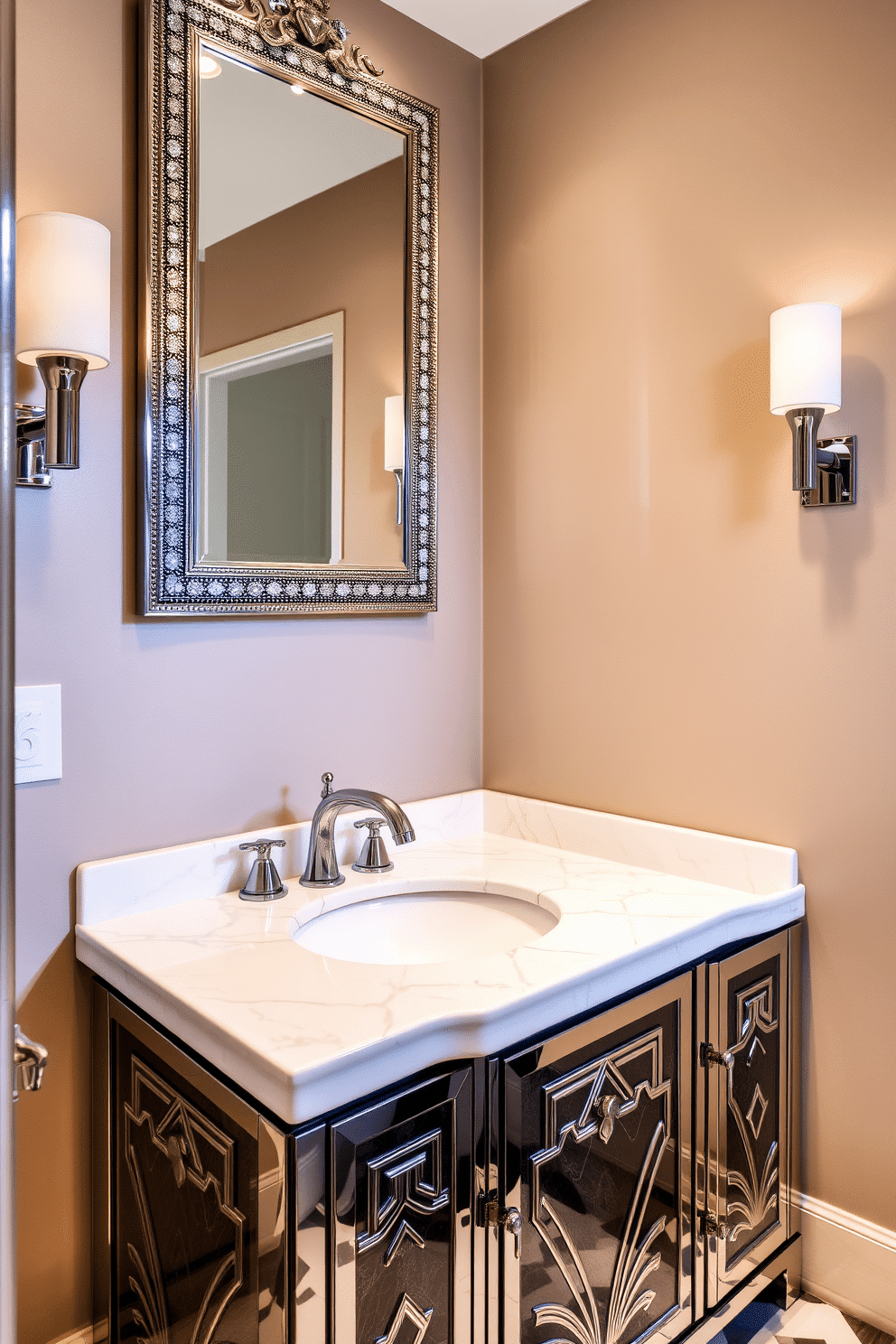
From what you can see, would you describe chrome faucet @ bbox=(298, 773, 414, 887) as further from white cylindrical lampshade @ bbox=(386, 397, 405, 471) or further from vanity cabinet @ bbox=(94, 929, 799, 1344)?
white cylindrical lampshade @ bbox=(386, 397, 405, 471)

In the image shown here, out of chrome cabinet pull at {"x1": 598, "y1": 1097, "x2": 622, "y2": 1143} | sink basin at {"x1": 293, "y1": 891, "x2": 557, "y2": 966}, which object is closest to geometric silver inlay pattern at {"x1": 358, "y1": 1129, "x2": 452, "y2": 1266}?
chrome cabinet pull at {"x1": 598, "y1": 1097, "x2": 622, "y2": 1143}

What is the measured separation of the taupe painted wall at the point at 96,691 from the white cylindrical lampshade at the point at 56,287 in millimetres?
155

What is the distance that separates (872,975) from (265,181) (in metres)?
1.66

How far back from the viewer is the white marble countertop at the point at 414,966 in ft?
3.49

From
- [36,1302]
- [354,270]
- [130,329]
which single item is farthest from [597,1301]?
[354,270]

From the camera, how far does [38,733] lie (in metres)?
1.37

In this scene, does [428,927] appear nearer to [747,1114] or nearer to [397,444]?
[747,1114]

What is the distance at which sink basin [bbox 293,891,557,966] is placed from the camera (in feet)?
5.04

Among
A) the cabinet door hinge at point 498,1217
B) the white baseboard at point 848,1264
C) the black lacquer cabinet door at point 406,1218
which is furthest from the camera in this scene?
the white baseboard at point 848,1264

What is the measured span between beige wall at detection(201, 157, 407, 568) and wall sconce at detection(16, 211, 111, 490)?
265mm

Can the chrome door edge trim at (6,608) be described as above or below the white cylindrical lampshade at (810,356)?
below

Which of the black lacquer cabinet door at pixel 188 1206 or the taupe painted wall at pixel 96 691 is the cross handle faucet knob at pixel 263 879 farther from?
the black lacquer cabinet door at pixel 188 1206

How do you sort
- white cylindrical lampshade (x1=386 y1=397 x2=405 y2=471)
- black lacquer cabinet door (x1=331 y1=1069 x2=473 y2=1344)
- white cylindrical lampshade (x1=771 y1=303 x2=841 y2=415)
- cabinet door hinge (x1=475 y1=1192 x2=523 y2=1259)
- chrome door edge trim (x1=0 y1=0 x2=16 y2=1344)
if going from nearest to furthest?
chrome door edge trim (x1=0 y1=0 x2=16 y2=1344) → black lacquer cabinet door (x1=331 y1=1069 x2=473 y2=1344) → cabinet door hinge (x1=475 y1=1192 x2=523 y2=1259) → white cylindrical lampshade (x1=771 y1=303 x2=841 y2=415) → white cylindrical lampshade (x1=386 y1=397 x2=405 y2=471)

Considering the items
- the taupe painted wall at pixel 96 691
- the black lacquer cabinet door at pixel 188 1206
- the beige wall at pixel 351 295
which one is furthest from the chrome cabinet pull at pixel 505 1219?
the beige wall at pixel 351 295
